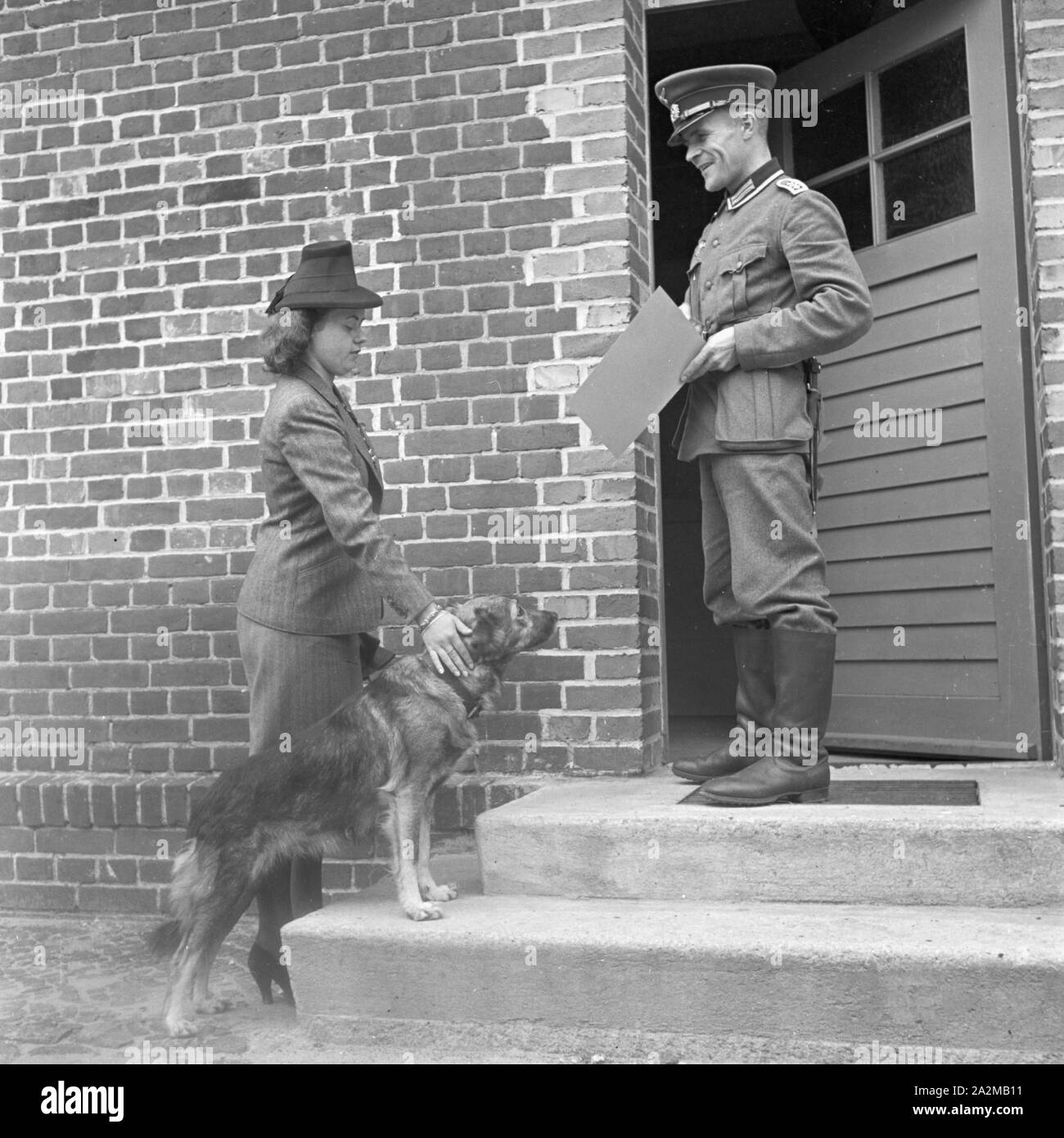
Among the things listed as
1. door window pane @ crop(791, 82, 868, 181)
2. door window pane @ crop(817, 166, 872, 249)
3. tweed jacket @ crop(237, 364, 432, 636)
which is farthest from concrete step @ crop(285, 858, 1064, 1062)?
door window pane @ crop(791, 82, 868, 181)

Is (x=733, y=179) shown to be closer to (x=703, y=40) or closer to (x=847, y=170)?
(x=847, y=170)

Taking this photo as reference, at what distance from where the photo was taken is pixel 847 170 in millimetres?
5672

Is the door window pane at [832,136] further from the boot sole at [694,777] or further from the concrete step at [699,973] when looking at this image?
the concrete step at [699,973]

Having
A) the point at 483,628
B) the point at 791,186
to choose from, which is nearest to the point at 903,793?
the point at 483,628

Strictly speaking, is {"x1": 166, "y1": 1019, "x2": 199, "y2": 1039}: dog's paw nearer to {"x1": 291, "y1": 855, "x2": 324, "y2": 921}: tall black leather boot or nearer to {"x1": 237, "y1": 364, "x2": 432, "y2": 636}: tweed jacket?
{"x1": 291, "y1": 855, "x2": 324, "y2": 921}: tall black leather boot

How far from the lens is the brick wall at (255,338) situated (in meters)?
4.97

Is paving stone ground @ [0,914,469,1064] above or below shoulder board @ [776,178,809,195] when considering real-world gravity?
below

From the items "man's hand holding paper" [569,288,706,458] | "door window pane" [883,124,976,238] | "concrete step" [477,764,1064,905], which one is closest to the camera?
"concrete step" [477,764,1064,905]

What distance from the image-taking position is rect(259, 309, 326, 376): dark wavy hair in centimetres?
388

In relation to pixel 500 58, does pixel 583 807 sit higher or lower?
lower

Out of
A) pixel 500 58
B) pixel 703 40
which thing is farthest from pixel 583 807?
pixel 703 40

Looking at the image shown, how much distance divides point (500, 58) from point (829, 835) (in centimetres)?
345

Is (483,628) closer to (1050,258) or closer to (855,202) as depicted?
(1050,258)

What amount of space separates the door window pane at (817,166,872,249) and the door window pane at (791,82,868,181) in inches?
3.4
